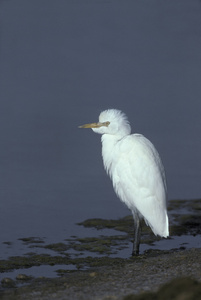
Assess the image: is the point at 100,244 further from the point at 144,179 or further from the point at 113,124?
the point at 113,124

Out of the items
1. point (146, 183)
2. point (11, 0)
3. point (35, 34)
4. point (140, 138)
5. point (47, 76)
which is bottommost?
point (146, 183)

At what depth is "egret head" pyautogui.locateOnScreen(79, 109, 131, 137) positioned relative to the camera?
6.01 metres

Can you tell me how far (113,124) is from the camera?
6008 millimetres

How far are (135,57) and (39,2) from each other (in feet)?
9.52

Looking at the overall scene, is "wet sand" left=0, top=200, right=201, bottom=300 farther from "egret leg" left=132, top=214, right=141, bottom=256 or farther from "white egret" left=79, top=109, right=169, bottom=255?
"white egret" left=79, top=109, right=169, bottom=255

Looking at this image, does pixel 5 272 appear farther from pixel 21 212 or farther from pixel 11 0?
pixel 11 0

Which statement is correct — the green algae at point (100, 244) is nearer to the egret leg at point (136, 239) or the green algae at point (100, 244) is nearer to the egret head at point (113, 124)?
the egret leg at point (136, 239)

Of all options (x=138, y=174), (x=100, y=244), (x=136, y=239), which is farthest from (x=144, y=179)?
(x=100, y=244)

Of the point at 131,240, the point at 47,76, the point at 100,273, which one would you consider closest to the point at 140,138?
the point at 131,240

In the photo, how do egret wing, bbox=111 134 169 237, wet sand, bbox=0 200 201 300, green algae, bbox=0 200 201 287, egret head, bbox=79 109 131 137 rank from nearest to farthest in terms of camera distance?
wet sand, bbox=0 200 201 300 < green algae, bbox=0 200 201 287 < egret wing, bbox=111 134 169 237 < egret head, bbox=79 109 131 137

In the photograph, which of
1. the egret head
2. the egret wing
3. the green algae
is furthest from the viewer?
the egret head

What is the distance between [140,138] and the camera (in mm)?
5934

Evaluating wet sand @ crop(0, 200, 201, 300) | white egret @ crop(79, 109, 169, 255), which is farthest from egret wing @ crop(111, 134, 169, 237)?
wet sand @ crop(0, 200, 201, 300)

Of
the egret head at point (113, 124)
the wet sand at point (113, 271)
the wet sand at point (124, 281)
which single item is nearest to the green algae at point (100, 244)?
the wet sand at point (113, 271)
